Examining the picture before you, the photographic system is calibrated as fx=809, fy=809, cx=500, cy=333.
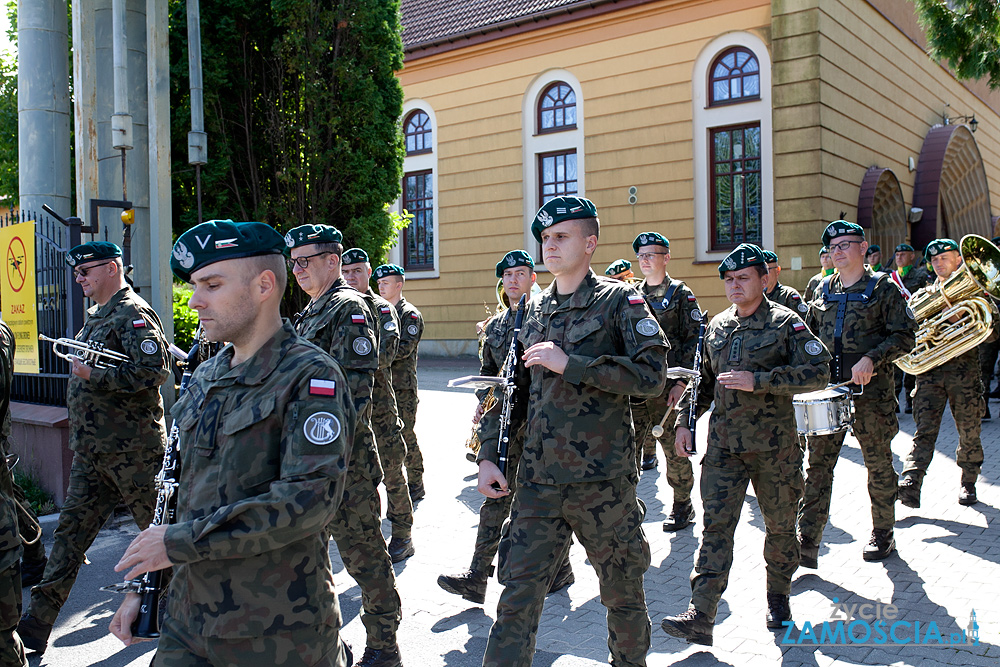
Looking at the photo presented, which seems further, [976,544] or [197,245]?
[976,544]

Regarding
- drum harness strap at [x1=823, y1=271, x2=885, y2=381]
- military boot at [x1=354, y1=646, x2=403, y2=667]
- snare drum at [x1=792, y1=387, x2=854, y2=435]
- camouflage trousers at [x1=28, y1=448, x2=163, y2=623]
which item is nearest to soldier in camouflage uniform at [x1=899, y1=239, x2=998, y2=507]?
drum harness strap at [x1=823, y1=271, x2=885, y2=381]

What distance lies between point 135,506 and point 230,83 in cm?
979

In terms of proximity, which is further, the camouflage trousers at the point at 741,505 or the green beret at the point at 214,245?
the camouflage trousers at the point at 741,505

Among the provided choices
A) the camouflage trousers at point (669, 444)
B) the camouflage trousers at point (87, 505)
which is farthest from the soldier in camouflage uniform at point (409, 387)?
the camouflage trousers at point (87, 505)

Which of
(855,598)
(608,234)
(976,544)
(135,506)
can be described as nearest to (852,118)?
(608,234)

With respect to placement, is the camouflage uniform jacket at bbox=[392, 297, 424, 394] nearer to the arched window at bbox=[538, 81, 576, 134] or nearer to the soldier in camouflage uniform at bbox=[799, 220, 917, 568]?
the soldier in camouflage uniform at bbox=[799, 220, 917, 568]

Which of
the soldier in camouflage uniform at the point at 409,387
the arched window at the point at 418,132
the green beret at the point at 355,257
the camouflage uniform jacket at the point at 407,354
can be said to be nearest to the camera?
the green beret at the point at 355,257

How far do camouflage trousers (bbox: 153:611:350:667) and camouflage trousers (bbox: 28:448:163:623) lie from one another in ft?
8.74

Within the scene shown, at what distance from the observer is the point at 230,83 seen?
13070 millimetres

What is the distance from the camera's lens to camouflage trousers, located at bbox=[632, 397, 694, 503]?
22.7 ft

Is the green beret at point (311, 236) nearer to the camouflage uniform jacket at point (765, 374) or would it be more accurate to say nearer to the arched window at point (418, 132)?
the camouflage uniform jacket at point (765, 374)

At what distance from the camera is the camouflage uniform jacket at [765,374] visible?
466cm

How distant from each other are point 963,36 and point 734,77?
20.8 feet

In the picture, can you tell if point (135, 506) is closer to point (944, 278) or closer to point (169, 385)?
point (169, 385)
